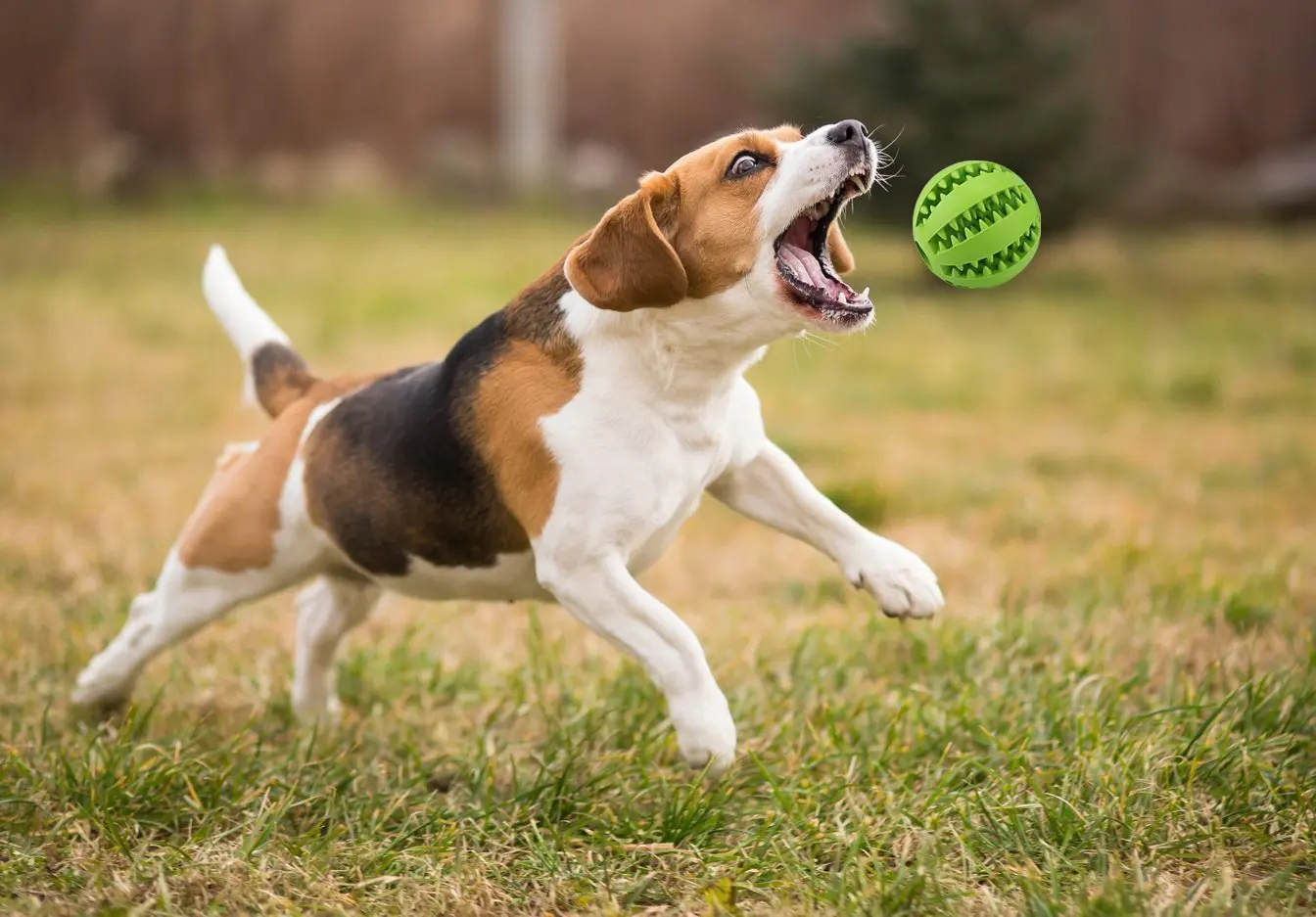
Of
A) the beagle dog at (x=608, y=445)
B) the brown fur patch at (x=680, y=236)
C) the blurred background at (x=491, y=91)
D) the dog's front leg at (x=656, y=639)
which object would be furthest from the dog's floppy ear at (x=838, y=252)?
the blurred background at (x=491, y=91)

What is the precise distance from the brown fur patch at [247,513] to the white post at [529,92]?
509 inches

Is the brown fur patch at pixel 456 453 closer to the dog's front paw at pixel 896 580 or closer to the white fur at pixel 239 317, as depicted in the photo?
the white fur at pixel 239 317

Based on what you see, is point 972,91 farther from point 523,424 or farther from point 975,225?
point 523,424

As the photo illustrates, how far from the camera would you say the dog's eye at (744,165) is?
3059mm

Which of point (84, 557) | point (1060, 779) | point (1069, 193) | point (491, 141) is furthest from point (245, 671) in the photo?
point (491, 141)

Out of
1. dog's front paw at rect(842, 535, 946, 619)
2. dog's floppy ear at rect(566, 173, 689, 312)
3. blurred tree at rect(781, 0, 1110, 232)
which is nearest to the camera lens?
dog's floppy ear at rect(566, 173, 689, 312)

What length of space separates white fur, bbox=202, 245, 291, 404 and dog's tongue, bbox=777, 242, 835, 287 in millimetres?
1540

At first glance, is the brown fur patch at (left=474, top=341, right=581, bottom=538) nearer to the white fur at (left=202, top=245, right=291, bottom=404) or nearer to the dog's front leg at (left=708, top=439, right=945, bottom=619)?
the dog's front leg at (left=708, top=439, right=945, bottom=619)

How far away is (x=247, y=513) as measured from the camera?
3518 mm

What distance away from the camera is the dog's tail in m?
3.90

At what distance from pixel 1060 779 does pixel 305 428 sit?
2025 millimetres

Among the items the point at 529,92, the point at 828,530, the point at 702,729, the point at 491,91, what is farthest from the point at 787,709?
the point at 491,91

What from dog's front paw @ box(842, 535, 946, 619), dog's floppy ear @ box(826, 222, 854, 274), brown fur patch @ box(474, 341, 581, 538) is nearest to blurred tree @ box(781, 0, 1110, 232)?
dog's floppy ear @ box(826, 222, 854, 274)

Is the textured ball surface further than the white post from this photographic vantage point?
No
